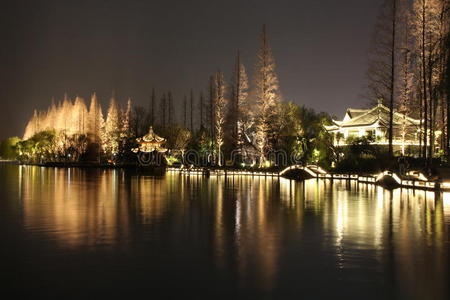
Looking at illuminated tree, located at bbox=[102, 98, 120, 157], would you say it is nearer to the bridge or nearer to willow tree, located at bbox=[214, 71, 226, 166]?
willow tree, located at bbox=[214, 71, 226, 166]

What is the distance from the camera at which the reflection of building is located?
4431 cm

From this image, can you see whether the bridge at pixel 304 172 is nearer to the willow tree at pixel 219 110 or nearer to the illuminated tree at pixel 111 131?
the willow tree at pixel 219 110

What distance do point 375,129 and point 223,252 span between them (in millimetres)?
40544

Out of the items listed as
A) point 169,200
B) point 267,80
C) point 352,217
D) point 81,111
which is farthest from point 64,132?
point 352,217

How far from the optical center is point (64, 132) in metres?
81.2

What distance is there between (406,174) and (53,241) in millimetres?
24411

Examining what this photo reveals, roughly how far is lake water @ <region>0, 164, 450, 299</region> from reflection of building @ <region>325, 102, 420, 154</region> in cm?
3000

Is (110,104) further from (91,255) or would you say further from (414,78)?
(91,255)

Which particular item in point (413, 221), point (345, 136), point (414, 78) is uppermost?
point (414, 78)

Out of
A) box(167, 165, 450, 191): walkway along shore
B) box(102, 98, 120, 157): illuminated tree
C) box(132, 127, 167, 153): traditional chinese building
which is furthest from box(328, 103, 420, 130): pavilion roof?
box(102, 98, 120, 157): illuminated tree

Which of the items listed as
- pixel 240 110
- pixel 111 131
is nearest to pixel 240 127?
pixel 240 110

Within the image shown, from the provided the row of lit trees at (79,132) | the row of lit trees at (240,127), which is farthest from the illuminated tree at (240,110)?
the row of lit trees at (79,132)

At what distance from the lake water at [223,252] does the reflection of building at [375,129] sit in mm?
29997

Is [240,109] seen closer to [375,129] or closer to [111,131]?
[375,129]
